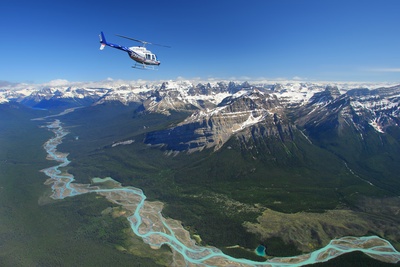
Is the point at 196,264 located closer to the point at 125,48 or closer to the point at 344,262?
the point at 344,262

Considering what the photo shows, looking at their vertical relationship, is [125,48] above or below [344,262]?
above

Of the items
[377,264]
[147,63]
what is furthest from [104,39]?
[377,264]

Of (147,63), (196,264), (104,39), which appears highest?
(104,39)

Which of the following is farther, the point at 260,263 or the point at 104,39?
the point at 260,263

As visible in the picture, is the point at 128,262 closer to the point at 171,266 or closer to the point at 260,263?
the point at 171,266

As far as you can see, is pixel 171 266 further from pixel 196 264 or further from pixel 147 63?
pixel 147 63

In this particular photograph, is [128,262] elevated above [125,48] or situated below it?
below

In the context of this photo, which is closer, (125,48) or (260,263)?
(125,48)

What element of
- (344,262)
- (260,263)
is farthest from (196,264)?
(344,262)
